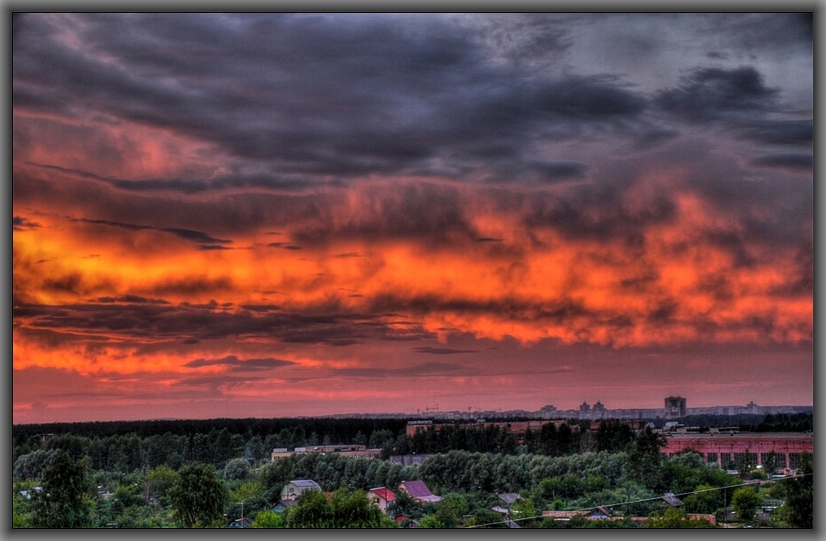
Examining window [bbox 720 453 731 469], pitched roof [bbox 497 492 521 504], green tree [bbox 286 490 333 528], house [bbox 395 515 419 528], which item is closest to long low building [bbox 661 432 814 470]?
window [bbox 720 453 731 469]

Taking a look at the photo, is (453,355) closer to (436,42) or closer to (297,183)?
(297,183)

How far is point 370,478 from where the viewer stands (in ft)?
26.5

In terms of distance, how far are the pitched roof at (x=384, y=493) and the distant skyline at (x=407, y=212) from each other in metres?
0.63

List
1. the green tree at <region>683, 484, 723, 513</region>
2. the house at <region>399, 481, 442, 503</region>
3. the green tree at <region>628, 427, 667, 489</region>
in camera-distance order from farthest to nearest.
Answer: the green tree at <region>628, 427, 667, 489</region> < the house at <region>399, 481, 442, 503</region> < the green tree at <region>683, 484, 723, 513</region>

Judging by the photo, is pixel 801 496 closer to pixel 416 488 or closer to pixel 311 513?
pixel 416 488

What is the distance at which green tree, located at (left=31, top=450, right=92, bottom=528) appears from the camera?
736 centimetres

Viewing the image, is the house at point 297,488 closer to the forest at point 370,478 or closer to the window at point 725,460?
the forest at point 370,478

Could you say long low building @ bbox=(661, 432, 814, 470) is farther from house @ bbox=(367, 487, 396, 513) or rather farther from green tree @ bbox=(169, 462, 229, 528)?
green tree @ bbox=(169, 462, 229, 528)

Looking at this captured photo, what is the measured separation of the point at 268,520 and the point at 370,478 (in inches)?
35.9

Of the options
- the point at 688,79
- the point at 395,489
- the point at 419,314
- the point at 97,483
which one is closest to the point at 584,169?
the point at 688,79

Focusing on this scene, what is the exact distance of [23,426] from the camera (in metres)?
7.38

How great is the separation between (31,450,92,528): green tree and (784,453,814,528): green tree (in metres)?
4.72

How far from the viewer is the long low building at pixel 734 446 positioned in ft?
25.1

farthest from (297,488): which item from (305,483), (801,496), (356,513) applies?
(801,496)
